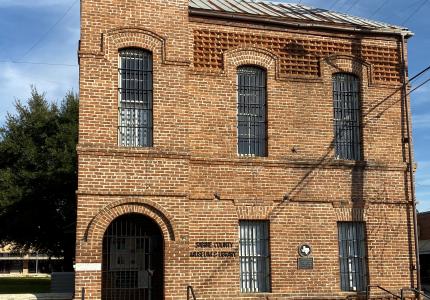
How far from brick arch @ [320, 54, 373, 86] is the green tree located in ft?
54.6

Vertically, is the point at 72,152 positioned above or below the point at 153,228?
above

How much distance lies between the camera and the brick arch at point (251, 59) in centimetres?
1580

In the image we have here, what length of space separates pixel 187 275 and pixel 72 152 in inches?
714

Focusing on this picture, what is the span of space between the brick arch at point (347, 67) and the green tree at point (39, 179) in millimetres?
16654

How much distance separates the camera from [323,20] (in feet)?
55.7

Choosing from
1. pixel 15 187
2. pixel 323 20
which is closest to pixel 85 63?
pixel 323 20

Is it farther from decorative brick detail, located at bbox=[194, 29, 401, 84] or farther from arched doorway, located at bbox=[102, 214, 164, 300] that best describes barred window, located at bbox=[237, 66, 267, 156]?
arched doorway, located at bbox=[102, 214, 164, 300]

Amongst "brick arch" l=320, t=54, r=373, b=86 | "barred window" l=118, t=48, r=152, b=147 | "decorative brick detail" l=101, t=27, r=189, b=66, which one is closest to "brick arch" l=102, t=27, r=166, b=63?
"decorative brick detail" l=101, t=27, r=189, b=66

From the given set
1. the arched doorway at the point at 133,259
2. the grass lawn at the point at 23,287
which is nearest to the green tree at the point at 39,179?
the grass lawn at the point at 23,287

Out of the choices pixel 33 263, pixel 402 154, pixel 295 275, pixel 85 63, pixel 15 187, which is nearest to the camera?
pixel 85 63

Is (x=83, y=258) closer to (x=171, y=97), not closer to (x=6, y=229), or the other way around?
(x=171, y=97)

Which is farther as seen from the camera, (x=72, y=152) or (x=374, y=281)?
(x=72, y=152)

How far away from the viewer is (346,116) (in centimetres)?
1670

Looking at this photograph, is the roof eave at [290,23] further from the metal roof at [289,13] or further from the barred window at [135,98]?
the barred window at [135,98]
